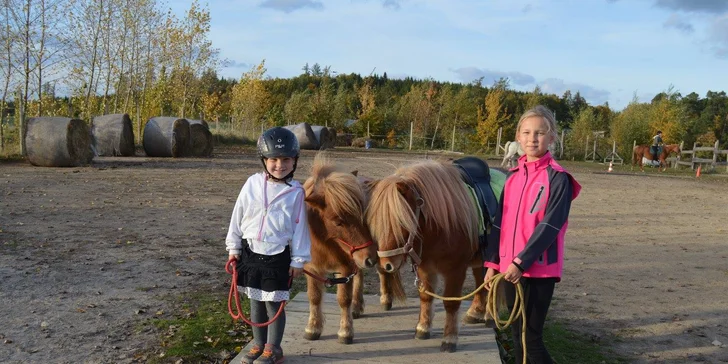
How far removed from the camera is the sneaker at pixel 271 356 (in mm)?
3557

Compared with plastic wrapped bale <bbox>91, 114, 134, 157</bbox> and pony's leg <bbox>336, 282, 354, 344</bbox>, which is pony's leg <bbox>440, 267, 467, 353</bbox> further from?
plastic wrapped bale <bbox>91, 114, 134, 157</bbox>

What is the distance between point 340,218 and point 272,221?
0.45 meters

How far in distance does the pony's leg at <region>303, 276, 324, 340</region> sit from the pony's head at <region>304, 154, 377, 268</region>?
325 millimetres

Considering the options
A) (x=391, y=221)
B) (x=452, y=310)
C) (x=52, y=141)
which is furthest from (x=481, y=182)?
(x=52, y=141)

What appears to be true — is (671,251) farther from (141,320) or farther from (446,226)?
(141,320)

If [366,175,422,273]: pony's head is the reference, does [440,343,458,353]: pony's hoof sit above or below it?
below

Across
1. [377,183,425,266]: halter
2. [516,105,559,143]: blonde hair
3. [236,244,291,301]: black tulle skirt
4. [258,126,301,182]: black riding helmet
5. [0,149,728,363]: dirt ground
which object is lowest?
[0,149,728,363]: dirt ground

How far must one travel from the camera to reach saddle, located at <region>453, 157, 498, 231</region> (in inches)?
174

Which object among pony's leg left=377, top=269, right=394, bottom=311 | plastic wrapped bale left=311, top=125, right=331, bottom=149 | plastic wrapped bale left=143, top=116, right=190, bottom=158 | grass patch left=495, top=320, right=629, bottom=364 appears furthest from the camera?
plastic wrapped bale left=311, top=125, right=331, bottom=149

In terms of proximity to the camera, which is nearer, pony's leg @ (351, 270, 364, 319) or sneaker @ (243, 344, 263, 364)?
sneaker @ (243, 344, 263, 364)

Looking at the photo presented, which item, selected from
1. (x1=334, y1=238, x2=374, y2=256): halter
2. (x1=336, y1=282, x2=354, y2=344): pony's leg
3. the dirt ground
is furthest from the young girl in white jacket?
the dirt ground

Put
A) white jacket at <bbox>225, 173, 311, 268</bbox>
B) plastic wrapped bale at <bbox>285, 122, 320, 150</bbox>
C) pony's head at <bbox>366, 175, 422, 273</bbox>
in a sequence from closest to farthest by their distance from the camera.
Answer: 1. white jacket at <bbox>225, 173, 311, 268</bbox>
2. pony's head at <bbox>366, 175, 422, 273</bbox>
3. plastic wrapped bale at <bbox>285, 122, 320, 150</bbox>

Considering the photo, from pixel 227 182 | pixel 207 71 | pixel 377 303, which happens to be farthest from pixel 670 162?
pixel 377 303

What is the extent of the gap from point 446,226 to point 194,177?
11.7 meters
